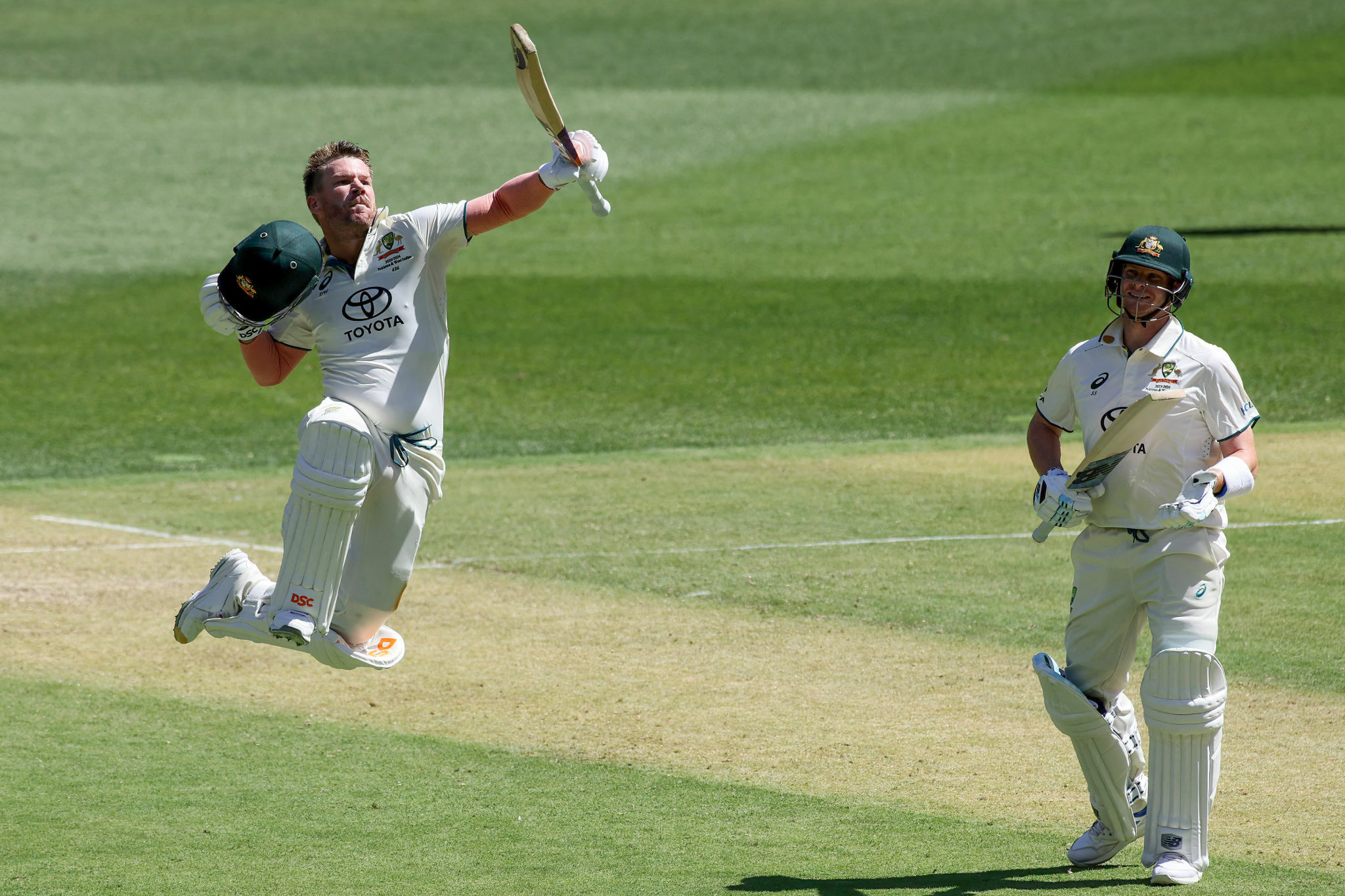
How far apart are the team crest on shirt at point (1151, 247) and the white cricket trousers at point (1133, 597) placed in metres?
1.10

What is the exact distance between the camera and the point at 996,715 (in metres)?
8.65

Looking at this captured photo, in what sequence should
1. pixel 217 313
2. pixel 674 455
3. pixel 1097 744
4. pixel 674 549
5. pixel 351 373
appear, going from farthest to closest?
pixel 674 455
pixel 674 549
pixel 351 373
pixel 217 313
pixel 1097 744

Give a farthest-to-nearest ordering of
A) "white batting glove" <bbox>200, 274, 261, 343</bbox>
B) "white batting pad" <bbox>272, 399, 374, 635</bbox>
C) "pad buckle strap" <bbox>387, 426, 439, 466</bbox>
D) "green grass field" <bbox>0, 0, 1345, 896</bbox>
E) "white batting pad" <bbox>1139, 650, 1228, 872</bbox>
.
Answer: "green grass field" <bbox>0, 0, 1345, 896</bbox> → "pad buckle strap" <bbox>387, 426, 439, 466</bbox> → "white batting glove" <bbox>200, 274, 261, 343</bbox> → "white batting pad" <bbox>272, 399, 374, 635</bbox> → "white batting pad" <bbox>1139, 650, 1228, 872</bbox>

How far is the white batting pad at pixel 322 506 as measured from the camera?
684cm

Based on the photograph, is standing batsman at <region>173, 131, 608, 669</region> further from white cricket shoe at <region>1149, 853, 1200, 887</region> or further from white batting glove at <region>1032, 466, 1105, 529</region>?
white cricket shoe at <region>1149, 853, 1200, 887</region>

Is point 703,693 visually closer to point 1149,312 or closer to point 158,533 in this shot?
point 1149,312

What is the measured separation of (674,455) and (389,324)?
347 inches

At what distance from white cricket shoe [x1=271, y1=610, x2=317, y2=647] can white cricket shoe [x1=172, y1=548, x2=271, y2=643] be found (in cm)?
36


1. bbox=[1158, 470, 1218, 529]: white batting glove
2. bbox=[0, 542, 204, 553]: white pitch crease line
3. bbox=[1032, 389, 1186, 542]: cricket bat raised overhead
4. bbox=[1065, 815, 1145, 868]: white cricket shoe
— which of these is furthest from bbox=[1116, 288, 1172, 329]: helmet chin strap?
bbox=[0, 542, 204, 553]: white pitch crease line

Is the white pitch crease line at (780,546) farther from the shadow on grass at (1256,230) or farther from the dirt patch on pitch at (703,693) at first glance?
the shadow on grass at (1256,230)

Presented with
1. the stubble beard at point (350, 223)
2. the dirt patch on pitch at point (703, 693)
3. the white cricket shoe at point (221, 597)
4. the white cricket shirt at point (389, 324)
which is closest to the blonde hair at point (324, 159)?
the stubble beard at point (350, 223)

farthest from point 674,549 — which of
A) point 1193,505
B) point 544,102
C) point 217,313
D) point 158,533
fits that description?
point 1193,505

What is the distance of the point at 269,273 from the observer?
6.89 meters

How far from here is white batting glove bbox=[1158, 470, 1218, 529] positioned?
6.30 m
